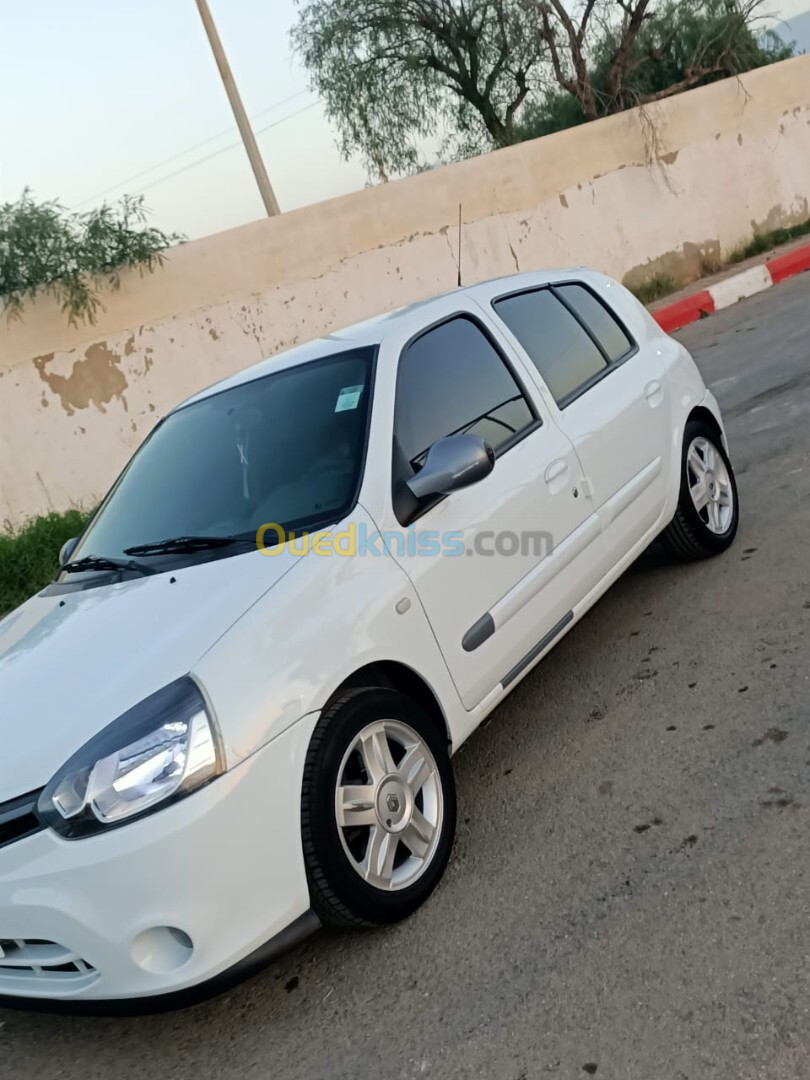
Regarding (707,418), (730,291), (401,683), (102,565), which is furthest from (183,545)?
(730,291)

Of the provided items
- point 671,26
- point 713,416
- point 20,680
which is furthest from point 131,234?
point 671,26

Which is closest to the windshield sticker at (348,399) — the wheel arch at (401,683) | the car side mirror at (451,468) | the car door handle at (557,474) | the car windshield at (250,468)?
the car windshield at (250,468)

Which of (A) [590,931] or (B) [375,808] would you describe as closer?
(A) [590,931]

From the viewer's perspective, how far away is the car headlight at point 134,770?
250 cm

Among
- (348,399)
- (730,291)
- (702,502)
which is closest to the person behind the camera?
(348,399)

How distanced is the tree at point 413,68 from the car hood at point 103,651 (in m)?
18.9

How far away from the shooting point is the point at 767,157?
16.7m

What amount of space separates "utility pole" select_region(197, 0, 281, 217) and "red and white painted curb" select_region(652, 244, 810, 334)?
5.53 meters

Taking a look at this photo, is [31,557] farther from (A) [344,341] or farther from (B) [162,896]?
(B) [162,896]

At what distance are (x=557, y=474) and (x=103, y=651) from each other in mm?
1799

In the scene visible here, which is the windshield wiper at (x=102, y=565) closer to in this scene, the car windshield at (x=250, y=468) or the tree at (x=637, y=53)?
the car windshield at (x=250, y=468)

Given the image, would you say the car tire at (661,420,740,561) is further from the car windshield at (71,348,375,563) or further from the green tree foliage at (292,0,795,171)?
the green tree foliage at (292,0,795,171)

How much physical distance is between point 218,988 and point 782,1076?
4.21 ft

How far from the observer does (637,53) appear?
65.0 feet
